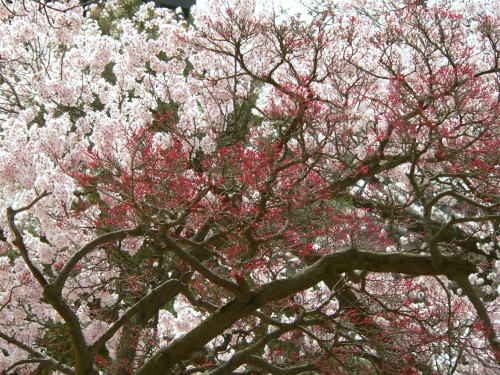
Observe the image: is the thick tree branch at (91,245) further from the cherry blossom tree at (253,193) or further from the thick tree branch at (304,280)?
the thick tree branch at (304,280)

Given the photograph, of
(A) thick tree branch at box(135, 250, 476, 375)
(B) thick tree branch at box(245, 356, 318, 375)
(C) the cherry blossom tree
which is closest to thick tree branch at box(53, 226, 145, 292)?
(C) the cherry blossom tree

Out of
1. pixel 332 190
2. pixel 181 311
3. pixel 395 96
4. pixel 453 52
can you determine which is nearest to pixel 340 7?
pixel 453 52

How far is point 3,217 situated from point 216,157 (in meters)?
2.66

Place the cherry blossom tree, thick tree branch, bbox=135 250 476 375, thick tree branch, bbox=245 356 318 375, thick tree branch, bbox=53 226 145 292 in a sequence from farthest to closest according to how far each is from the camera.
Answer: thick tree branch, bbox=245 356 318 375 < the cherry blossom tree < thick tree branch, bbox=53 226 145 292 < thick tree branch, bbox=135 250 476 375

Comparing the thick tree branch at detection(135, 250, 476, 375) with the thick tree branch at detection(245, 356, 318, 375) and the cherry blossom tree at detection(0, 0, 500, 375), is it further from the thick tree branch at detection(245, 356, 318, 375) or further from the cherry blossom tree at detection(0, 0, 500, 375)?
the thick tree branch at detection(245, 356, 318, 375)

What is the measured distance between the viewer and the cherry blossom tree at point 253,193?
438 cm

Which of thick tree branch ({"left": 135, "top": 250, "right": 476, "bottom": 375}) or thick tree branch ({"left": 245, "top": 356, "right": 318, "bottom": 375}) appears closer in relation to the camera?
thick tree branch ({"left": 135, "top": 250, "right": 476, "bottom": 375})

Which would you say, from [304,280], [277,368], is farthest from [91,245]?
[277,368]

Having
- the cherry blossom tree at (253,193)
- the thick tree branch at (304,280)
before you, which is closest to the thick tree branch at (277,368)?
the cherry blossom tree at (253,193)

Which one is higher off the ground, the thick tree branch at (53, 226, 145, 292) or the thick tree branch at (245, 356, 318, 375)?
the thick tree branch at (53, 226, 145, 292)

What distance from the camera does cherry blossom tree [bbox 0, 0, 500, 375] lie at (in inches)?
173

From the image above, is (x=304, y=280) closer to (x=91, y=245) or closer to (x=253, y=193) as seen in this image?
(x=253, y=193)

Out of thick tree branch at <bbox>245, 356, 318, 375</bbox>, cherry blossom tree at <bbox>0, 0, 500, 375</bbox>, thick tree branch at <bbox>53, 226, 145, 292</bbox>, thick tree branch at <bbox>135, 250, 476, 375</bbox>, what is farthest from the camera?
thick tree branch at <bbox>245, 356, 318, 375</bbox>

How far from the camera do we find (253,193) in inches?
187
